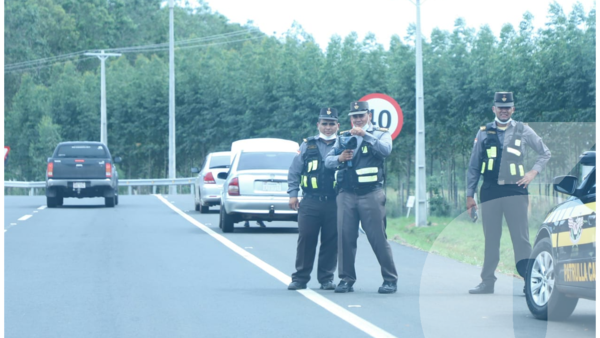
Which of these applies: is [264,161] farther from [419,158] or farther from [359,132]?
[359,132]

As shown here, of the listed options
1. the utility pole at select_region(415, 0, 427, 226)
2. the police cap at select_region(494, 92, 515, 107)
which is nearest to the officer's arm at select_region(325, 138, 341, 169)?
the police cap at select_region(494, 92, 515, 107)

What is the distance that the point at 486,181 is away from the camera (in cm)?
1039

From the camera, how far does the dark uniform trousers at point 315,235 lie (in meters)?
11.0

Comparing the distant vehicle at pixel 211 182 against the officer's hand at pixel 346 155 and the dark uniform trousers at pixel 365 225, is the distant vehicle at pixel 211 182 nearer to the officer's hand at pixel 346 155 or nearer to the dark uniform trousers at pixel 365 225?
the dark uniform trousers at pixel 365 225

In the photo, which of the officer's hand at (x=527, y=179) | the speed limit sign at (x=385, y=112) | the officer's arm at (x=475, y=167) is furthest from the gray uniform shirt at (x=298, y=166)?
the speed limit sign at (x=385, y=112)

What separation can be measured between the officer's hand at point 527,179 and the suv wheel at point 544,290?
1094 millimetres

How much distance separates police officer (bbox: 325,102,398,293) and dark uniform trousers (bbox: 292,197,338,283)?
35cm

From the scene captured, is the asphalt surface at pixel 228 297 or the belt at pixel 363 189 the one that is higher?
the belt at pixel 363 189

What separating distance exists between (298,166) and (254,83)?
147 feet

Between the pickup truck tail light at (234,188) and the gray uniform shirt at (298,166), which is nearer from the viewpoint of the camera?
the gray uniform shirt at (298,166)

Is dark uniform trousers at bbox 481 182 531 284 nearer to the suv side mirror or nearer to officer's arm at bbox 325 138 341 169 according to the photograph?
the suv side mirror

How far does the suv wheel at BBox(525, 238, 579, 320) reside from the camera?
852 cm

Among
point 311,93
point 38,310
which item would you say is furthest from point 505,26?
point 38,310

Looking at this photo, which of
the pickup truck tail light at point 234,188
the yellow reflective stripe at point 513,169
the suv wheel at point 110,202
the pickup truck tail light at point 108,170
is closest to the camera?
the yellow reflective stripe at point 513,169
